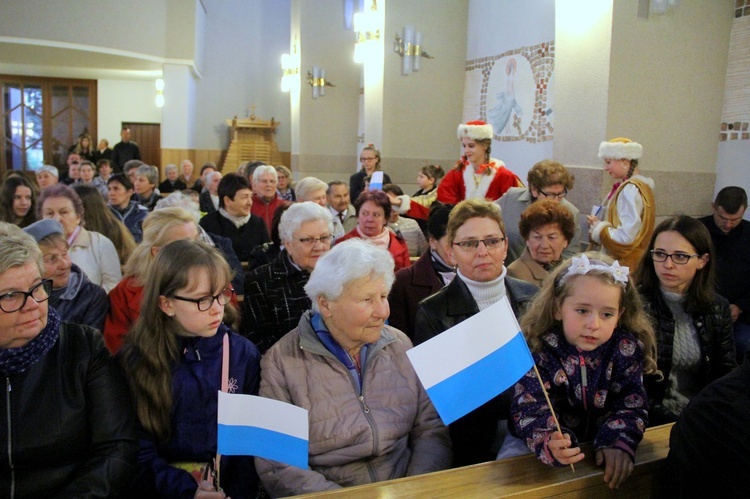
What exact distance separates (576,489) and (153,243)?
2297mm

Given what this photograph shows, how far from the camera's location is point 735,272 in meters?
4.17

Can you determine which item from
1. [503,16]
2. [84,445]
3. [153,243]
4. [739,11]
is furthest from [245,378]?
[503,16]

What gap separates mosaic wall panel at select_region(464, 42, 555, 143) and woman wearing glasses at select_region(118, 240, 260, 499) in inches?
207

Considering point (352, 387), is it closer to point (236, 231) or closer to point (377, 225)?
point (377, 225)

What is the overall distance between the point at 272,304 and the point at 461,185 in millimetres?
2667

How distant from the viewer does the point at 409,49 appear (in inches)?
299

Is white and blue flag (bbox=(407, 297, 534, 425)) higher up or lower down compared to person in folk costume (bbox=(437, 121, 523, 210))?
lower down

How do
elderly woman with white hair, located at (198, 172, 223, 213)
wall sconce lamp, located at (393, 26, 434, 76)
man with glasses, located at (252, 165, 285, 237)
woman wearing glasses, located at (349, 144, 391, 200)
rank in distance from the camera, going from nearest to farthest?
man with glasses, located at (252, 165, 285, 237)
woman wearing glasses, located at (349, 144, 391, 200)
elderly woman with white hair, located at (198, 172, 223, 213)
wall sconce lamp, located at (393, 26, 434, 76)

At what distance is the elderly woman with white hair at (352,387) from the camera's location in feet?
6.61

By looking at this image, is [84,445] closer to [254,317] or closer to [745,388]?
[254,317]

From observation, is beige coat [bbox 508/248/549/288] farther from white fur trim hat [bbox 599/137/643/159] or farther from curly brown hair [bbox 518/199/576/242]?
white fur trim hat [bbox 599/137/643/159]

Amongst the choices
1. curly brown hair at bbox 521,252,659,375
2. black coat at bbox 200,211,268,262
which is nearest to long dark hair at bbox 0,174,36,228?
black coat at bbox 200,211,268,262

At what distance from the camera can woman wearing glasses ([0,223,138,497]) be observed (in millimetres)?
1679

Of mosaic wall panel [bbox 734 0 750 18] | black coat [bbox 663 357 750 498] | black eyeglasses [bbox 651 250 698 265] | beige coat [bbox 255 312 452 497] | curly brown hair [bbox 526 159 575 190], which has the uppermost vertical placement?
mosaic wall panel [bbox 734 0 750 18]
